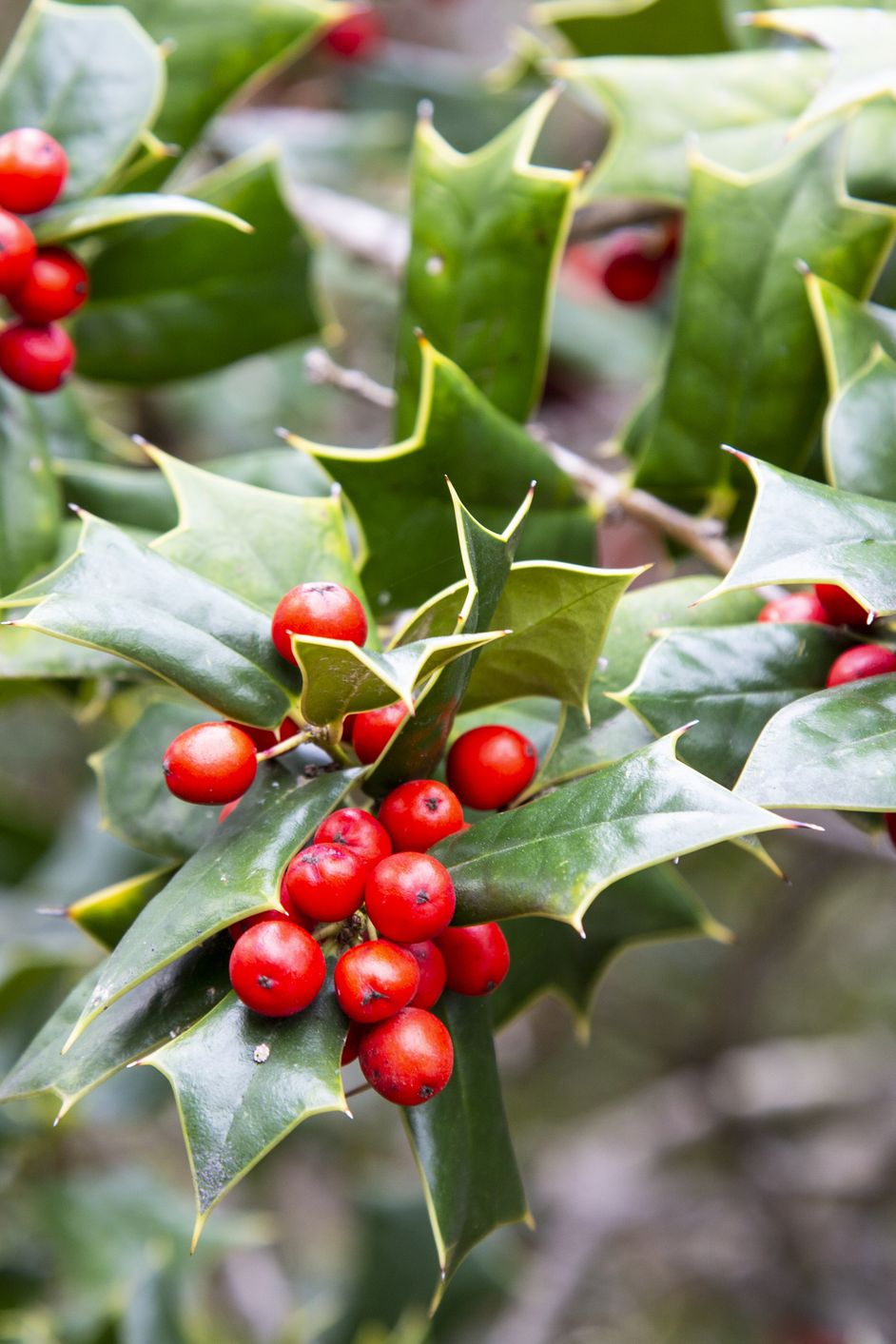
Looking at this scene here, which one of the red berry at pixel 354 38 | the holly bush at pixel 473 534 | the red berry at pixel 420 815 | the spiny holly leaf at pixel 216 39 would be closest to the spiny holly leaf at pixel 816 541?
the holly bush at pixel 473 534

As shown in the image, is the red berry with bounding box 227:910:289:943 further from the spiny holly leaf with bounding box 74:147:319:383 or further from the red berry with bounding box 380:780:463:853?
the spiny holly leaf with bounding box 74:147:319:383

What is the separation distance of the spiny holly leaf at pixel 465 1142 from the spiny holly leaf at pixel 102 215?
76 cm

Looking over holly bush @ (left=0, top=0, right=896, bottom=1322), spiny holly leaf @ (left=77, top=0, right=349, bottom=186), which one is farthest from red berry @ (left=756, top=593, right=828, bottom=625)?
spiny holly leaf @ (left=77, top=0, right=349, bottom=186)

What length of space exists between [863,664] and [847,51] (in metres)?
0.63

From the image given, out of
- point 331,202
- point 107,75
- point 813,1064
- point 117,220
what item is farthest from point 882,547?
point 813,1064

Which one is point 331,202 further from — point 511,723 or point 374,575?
point 511,723

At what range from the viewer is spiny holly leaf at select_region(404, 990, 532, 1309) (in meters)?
0.91

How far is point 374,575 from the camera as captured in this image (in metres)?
1.20

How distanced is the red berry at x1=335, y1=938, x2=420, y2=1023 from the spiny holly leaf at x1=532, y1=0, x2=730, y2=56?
1465 millimetres

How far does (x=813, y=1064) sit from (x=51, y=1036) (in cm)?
227

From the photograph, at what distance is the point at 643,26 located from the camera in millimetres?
1763

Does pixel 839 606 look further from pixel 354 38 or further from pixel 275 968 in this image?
pixel 354 38

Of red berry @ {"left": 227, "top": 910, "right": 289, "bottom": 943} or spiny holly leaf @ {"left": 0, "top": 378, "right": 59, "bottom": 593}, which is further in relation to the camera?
spiny holly leaf @ {"left": 0, "top": 378, "right": 59, "bottom": 593}

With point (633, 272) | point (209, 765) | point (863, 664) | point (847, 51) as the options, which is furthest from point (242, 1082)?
point (633, 272)
